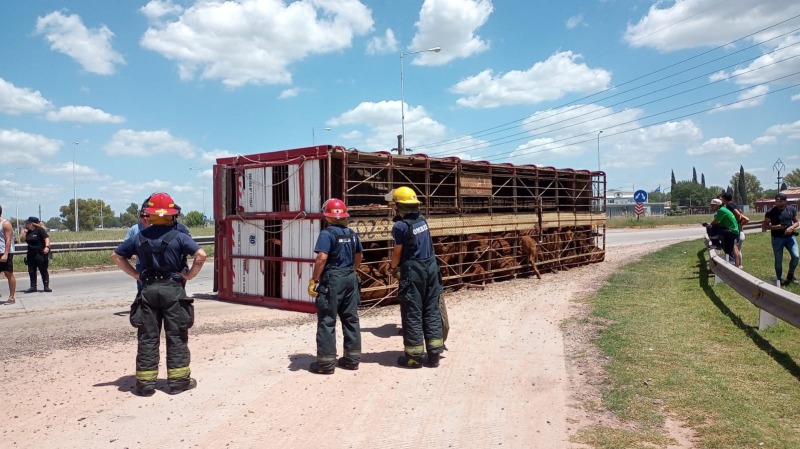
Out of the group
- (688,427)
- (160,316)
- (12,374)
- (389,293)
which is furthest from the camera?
(389,293)

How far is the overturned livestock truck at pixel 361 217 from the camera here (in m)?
9.94

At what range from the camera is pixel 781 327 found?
732 cm

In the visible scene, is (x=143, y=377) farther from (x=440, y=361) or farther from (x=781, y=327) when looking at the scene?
(x=781, y=327)

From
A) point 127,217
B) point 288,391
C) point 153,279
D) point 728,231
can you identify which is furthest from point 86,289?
point 127,217

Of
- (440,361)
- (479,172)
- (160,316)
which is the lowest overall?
(440,361)

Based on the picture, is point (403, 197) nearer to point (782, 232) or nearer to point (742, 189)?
point (782, 232)

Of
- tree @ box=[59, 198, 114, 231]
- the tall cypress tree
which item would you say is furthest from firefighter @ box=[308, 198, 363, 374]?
the tall cypress tree

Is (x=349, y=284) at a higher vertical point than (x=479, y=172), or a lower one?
lower

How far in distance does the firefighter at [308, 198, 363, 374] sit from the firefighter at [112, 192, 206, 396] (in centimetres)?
128

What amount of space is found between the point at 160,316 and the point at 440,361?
3096 mm

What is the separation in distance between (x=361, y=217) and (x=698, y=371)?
6.02 meters

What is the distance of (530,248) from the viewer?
1408 centimetres

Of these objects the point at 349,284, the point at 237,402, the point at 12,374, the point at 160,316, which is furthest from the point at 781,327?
the point at 12,374

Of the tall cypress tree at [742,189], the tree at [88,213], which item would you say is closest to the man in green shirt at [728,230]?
the tree at [88,213]
